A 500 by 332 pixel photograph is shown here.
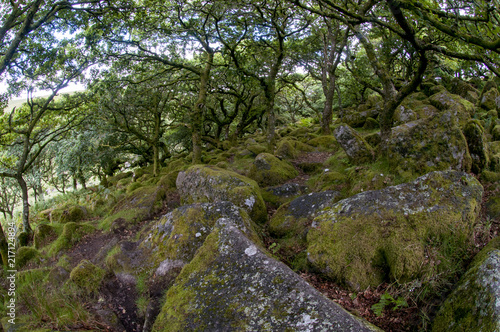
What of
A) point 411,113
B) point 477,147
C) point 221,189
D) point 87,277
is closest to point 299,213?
point 221,189

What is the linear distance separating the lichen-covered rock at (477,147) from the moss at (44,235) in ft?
46.6

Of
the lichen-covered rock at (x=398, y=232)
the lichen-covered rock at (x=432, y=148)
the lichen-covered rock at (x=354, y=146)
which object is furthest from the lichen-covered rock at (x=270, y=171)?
the lichen-covered rock at (x=398, y=232)

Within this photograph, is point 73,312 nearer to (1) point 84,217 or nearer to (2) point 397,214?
(2) point 397,214

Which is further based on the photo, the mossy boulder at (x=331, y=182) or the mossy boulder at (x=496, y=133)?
the mossy boulder at (x=496, y=133)

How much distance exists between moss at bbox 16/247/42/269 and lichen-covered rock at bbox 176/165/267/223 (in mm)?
5195

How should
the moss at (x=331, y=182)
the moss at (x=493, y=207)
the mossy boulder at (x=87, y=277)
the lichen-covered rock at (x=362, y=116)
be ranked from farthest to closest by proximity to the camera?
the lichen-covered rock at (x=362, y=116)
the moss at (x=331, y=182)
the mossy boulder at (x=87, y=277)
the moss at (x=493, y=207)

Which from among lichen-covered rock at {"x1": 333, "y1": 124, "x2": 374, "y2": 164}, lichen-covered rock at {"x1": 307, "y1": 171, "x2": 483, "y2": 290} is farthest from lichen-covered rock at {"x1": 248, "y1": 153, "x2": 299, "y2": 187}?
lichen-covered rock at {"x1": 307, "y1": 171, "x2": 483, "y2": 290}

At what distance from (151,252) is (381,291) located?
4355 mm

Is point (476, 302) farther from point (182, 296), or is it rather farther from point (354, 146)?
point (354, 146)

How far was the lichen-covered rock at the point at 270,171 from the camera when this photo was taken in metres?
10.6

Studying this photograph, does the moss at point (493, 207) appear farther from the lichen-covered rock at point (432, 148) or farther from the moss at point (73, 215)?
the moss at point (73, 215)

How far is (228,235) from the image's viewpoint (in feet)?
13.5

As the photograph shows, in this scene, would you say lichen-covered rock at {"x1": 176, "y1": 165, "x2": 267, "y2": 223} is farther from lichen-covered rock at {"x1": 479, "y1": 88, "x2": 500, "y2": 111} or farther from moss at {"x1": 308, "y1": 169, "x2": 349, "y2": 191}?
lichen-covered rock at {"x1": 479, "y1": 88, "x2": 500, "y2": 111}

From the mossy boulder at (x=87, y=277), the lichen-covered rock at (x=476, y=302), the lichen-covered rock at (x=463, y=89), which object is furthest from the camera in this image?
the lichen-covered rock at (x=463, y=89)
